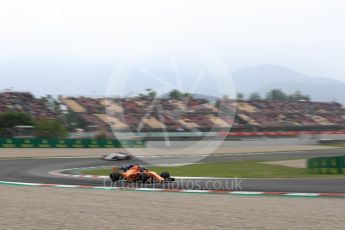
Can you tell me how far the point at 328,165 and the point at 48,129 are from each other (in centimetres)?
3584

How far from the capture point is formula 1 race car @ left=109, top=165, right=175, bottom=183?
48.5ft

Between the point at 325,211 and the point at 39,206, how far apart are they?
17.8ft

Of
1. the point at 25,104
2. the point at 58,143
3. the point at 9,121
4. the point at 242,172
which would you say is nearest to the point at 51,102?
the point at 25,104

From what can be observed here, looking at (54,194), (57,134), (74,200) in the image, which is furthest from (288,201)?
(57,134)

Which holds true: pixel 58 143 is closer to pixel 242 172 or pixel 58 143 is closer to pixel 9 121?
pixel 9 121

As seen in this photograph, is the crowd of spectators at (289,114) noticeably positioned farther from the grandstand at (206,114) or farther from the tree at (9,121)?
the tree at (9,121)

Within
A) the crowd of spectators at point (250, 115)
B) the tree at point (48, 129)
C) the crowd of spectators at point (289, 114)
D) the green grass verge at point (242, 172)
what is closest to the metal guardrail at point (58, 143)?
the crowd of spectators at point (250, 115)

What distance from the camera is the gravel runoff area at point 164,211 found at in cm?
724

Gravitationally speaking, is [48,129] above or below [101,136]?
above

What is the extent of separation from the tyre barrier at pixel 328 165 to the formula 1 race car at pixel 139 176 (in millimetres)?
7460

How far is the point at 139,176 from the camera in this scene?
14.9 metres

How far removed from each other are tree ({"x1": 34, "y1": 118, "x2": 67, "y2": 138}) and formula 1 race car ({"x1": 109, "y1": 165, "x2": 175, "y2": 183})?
1395 inches

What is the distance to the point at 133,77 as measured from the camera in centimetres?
1466

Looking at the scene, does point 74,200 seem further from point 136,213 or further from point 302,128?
point 302,128
